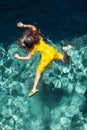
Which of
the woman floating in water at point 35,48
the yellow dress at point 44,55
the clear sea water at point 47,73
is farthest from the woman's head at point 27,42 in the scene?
the clear sea water at point 47,73

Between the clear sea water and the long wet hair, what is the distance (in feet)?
7.44

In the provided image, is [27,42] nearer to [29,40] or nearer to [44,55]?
[29,40]

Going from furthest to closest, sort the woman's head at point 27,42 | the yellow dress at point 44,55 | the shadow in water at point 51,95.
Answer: the shadow in water at point 51,95
the yellow dress at point 44,55
the woman's head at point 27,42

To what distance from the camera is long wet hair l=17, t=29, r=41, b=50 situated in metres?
12.6

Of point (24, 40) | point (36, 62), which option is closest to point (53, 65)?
point (36, 62)

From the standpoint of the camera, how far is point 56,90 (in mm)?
14688

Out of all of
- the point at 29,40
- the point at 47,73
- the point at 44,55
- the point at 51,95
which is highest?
the point at 29,40

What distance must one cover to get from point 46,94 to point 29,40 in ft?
8.75

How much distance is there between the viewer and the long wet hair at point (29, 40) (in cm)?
1258

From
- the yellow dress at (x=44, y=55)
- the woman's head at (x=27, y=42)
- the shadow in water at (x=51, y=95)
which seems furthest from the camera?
the shadow in water at (x=51, y=95)

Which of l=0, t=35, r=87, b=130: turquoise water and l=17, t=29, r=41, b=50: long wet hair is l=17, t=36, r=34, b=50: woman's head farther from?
l=0, t=35, r=87, b=130: turquoise water

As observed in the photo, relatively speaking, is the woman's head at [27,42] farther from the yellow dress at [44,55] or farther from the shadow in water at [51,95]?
the shadow in water at [51,95]

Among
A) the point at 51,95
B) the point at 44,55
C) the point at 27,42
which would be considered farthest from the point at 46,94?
the point at 27,42

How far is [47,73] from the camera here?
48.8 feet
